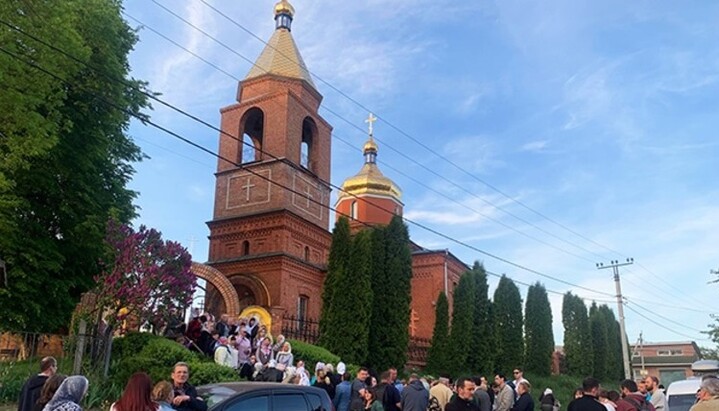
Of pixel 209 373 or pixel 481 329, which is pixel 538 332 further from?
pixel 209 373

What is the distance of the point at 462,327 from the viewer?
25734 mm

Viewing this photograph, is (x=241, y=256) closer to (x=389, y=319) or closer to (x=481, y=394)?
(x=389, y=319)

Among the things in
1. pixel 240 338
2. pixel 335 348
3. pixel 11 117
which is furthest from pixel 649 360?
pixel 11 117

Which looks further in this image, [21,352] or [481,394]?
[21,352]

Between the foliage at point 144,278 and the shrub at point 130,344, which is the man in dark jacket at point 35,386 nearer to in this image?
the foliage at point 144,278

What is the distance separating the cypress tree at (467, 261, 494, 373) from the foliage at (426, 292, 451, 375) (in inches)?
63.7

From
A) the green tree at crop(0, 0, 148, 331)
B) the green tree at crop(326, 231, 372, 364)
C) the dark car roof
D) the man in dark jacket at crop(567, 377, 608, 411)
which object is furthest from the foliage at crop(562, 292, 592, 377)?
the dark car roof

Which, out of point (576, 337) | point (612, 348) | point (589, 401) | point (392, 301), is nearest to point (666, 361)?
point (612, 348)

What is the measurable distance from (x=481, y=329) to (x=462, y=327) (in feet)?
4.47

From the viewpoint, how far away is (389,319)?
21219 millimetres

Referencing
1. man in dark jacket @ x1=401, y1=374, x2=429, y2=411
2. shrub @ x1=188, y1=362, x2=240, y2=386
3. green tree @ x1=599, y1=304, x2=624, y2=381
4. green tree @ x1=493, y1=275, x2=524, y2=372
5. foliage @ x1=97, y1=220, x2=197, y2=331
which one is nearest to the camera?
man in dark jacket @ x1=401, y1=374, x2=429, y2=411

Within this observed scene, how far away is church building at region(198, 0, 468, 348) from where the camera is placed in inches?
995

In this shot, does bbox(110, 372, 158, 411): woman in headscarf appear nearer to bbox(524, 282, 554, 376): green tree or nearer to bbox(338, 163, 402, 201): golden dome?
bbox(524, 282, 554, 376): green tree

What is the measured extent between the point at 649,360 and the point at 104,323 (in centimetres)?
6343
